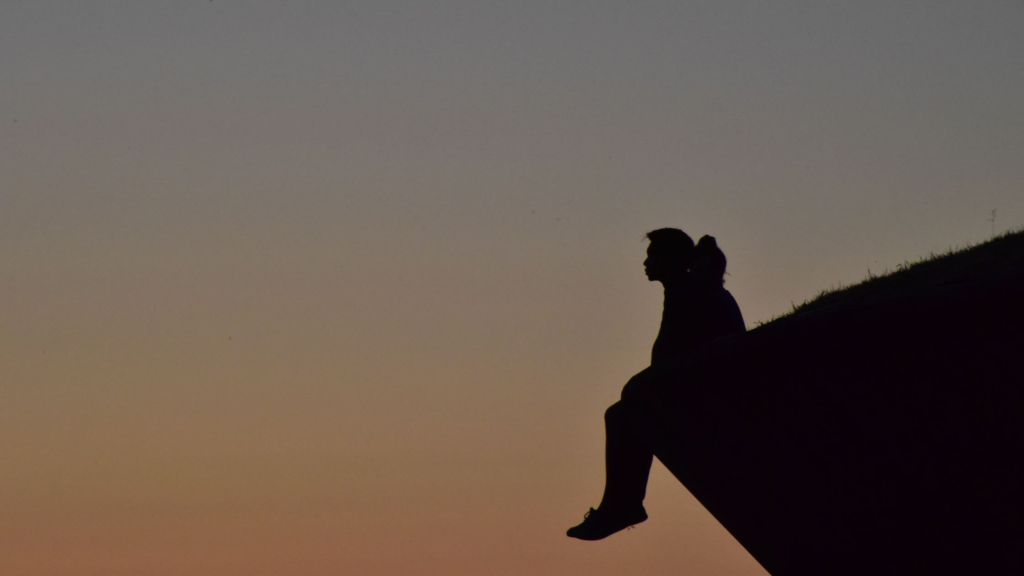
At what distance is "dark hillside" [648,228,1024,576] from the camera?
26.0ft

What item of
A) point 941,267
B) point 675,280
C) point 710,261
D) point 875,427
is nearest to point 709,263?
point 710,261

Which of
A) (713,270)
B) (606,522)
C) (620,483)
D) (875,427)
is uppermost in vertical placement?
(713,270)

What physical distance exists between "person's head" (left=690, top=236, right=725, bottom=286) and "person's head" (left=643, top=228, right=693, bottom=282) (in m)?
0.66

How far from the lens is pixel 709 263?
1099 cm

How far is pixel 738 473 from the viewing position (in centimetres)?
974

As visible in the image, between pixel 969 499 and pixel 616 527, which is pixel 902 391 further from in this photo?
pixel 616 527

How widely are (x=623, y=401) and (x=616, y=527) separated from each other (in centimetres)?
98

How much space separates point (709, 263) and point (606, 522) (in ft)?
7.17

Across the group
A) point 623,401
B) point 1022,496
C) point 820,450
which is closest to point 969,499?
point 1022,496

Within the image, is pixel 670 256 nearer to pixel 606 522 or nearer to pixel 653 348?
pixel 653 348

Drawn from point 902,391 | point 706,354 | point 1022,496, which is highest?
point 706,354

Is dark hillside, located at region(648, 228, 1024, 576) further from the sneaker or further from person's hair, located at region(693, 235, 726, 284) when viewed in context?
person's hair, located at region(693, 235, 726, 284)

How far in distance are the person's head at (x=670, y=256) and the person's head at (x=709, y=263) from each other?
0.66 metres

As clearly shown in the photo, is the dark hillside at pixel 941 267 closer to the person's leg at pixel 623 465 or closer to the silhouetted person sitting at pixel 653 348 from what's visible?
the silhouetted person sitting at pixel 653 348
